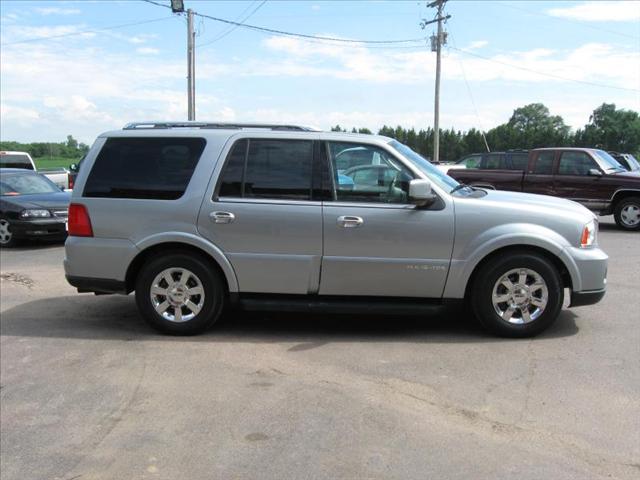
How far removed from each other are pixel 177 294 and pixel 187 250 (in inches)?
16.3

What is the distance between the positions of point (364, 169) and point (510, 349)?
200cm

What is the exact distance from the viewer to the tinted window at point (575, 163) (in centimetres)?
1377

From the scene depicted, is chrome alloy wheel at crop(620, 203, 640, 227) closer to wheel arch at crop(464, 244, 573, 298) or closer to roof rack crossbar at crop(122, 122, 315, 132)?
wheel arch at crop(464, 244, 573, 298)

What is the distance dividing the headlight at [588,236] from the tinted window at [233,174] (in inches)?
120

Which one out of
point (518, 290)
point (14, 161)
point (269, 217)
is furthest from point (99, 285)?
point (14, 161)

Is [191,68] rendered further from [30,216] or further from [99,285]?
[99,285]

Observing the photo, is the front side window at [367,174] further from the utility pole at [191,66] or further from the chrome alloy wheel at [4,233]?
the utility pole at [191,66]

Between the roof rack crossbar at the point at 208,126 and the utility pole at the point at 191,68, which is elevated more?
the utility pole at the point at 191,68

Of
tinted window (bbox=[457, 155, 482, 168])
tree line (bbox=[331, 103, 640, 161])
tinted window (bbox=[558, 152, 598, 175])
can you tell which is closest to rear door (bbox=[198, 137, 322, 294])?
tinted window (bbox=[558, 152, 598, 175])

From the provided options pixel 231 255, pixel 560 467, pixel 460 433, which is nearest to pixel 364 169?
pixel 231 255

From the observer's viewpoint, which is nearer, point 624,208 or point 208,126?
point 208,126

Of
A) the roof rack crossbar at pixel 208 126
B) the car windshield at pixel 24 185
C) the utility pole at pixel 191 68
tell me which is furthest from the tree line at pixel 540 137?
the roof rack crossbar at pixel 208 126

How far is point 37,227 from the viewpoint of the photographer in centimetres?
1123

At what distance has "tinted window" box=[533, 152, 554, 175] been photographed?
14.2 m
